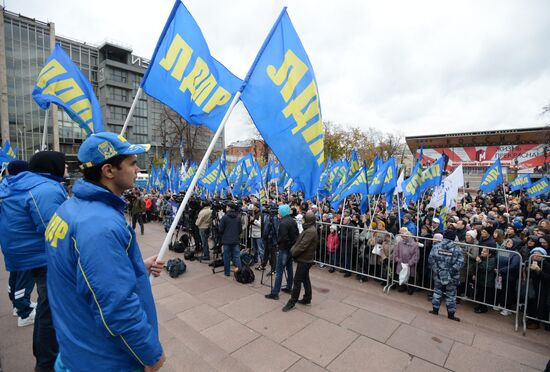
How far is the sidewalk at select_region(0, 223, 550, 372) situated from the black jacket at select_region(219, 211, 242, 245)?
1092 millimetres

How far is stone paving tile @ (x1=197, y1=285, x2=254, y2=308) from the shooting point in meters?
5.48

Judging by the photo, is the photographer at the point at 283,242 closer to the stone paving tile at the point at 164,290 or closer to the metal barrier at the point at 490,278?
the stone paving tile at the point at 164,290

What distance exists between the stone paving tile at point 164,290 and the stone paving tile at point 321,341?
282 cm

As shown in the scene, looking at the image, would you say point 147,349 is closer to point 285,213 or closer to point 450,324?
point 285,213

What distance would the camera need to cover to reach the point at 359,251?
7395mm

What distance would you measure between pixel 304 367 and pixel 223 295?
262 cm

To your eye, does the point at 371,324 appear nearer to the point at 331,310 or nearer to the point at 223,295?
the point at 331,310

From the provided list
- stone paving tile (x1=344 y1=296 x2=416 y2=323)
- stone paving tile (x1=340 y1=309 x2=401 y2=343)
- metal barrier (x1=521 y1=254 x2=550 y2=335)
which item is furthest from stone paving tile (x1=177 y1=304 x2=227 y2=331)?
metal barrier (x1=521 y1=254 x2=550 y2=335)

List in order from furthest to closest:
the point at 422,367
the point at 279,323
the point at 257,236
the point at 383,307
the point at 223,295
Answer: the point at 257,236 < the point at 223,295 < the point at 383,307 < the point at 279,323 < the point at 422,367

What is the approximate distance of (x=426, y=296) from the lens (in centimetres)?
626

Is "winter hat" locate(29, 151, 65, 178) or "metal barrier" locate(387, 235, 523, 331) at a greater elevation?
"winter hat" locate(29, 151, 65, 178)

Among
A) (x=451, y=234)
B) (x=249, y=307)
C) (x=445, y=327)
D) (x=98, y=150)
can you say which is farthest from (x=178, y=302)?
(x=451, y=234)

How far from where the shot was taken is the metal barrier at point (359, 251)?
22.4ft

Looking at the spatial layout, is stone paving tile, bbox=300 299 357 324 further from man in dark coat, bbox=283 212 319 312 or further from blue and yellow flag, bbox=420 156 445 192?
blue and yellow flag, bbox=420 156 445 192
